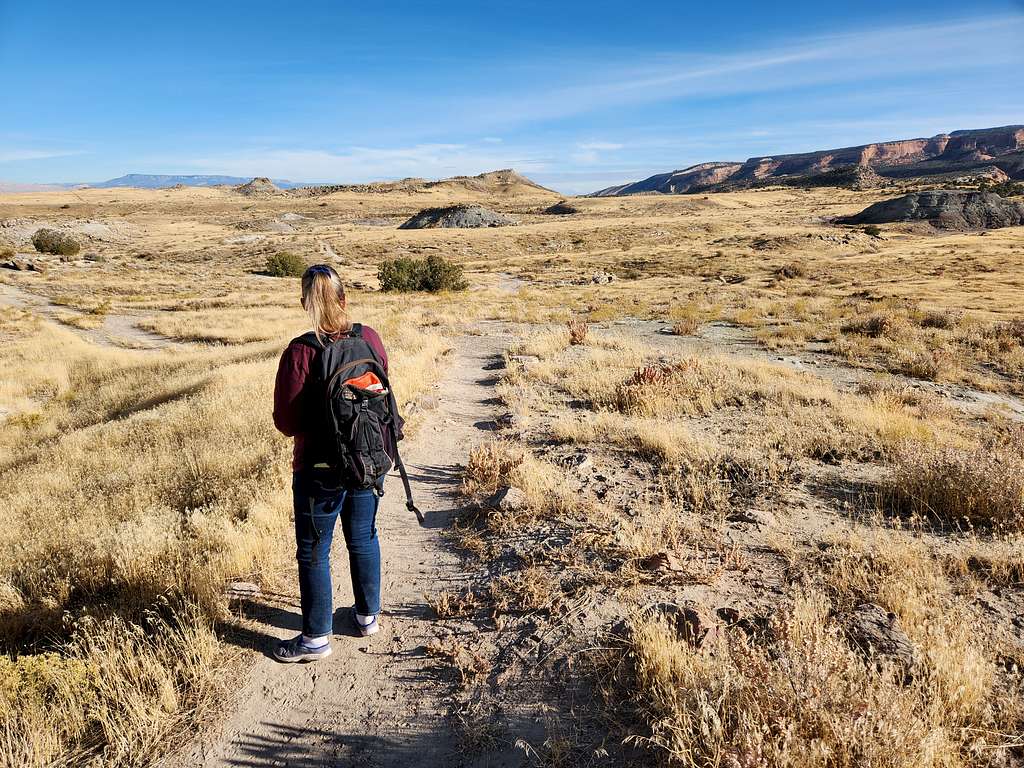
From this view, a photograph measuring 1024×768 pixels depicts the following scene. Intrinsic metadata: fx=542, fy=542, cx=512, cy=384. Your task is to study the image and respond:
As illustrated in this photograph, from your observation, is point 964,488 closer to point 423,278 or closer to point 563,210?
point 423,278

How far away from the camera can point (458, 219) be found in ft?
285

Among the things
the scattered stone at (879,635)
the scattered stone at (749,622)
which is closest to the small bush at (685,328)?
the scattered stone at (879,635)

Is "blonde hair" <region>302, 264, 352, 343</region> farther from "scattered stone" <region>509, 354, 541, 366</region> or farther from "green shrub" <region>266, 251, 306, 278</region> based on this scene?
"green shrub" <region>266, 251, 306, 278</region>

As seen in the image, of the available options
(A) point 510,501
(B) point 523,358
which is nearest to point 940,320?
(B) point 523,358

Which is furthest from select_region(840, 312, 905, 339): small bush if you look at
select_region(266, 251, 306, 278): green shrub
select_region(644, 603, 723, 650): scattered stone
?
select_region(266, 251, 306, 278): green shrub

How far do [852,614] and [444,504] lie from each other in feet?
11.8

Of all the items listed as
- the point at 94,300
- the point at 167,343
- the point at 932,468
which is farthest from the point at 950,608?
the point at 94,300

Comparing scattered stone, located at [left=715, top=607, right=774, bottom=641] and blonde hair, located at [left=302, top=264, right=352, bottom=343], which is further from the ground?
blonde hair, located at [left=302, top=264, right=352, bottom=343]

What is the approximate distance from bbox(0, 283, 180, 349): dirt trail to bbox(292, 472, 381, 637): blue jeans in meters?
18.7

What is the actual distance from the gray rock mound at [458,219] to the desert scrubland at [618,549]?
75.7 m

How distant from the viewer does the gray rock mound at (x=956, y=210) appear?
187 feet

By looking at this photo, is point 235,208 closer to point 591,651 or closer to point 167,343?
point 167,343

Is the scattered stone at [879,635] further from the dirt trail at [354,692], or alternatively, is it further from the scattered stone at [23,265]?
the scattered stone at [23,265]

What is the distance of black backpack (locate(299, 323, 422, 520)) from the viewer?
2.88 meters
